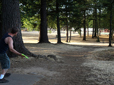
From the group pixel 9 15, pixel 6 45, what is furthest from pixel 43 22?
pixel 6 45

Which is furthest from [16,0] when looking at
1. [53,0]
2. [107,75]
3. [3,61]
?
[53,0]

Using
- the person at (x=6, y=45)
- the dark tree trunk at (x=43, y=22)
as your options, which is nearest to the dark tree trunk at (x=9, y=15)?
the person at (x=6, y=45)

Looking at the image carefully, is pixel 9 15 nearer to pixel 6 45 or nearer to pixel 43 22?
pixel 6 45

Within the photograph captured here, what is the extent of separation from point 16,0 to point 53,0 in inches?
599

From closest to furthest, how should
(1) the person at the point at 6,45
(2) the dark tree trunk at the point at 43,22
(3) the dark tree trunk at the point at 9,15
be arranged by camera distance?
(1) the person at the point at 6,45 < (3) the dark tree trunk at the point at 9,15 < (2) the dark tree trunk at the point at 43,22

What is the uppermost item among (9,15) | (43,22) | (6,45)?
(43,22)

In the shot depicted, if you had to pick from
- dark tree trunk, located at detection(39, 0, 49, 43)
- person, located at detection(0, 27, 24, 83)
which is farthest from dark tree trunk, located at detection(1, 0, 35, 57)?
dark tree trunk, located at detection(39, 0, 49, 43)

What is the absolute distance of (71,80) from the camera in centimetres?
569

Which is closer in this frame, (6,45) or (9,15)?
(6,45)

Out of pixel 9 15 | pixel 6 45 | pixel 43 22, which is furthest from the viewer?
pixel 43 22

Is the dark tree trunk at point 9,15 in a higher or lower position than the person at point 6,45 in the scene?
higher

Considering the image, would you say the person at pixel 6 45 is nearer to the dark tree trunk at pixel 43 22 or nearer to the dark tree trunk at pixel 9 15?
the dark tree trunk at pixel 9 15

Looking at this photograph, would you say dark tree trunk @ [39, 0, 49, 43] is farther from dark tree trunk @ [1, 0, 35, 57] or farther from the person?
the person

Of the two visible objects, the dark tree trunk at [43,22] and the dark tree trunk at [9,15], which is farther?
the dark tree trunk at [43,22]
